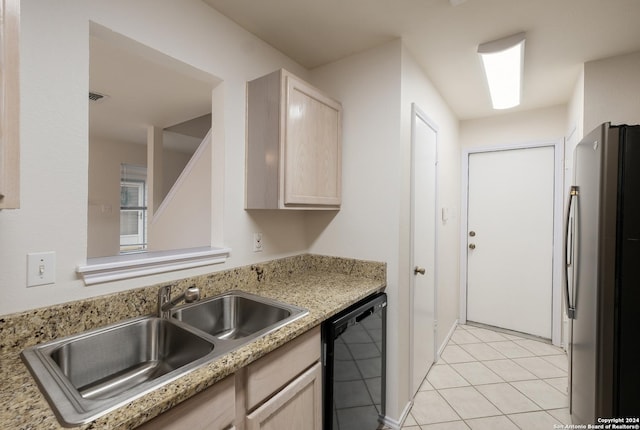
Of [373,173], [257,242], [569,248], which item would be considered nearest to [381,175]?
[373,173]

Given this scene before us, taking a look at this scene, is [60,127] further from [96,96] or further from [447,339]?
[447,339]

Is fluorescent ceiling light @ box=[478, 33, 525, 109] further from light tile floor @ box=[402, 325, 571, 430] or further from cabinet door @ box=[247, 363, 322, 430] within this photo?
light tile floor @ box=[402, 325, 571, 430]

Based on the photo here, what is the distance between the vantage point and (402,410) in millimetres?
1895

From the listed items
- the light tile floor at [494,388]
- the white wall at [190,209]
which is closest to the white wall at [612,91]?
the light tile floor at [494,388]

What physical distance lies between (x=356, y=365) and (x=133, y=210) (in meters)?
5.66

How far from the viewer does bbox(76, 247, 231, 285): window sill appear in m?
1.15

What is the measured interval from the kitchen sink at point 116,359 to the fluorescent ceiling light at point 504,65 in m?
2.30

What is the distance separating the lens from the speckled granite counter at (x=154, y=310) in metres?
0.70

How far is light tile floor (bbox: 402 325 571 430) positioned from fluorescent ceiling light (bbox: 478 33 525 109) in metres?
2.35

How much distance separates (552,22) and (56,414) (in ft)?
8.87

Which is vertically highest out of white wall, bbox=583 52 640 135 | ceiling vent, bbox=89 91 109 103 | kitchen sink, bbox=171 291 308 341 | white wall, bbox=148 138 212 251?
ceiling vent, bbox=89 91 109 103

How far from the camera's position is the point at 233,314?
155 cm

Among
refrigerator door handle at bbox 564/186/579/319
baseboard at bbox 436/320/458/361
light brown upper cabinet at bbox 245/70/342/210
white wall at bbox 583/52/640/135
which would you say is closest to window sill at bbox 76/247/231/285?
light brown upper cabinet at bbox 245/70/342/210

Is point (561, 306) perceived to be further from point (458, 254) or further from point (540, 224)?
point (458, 254)
